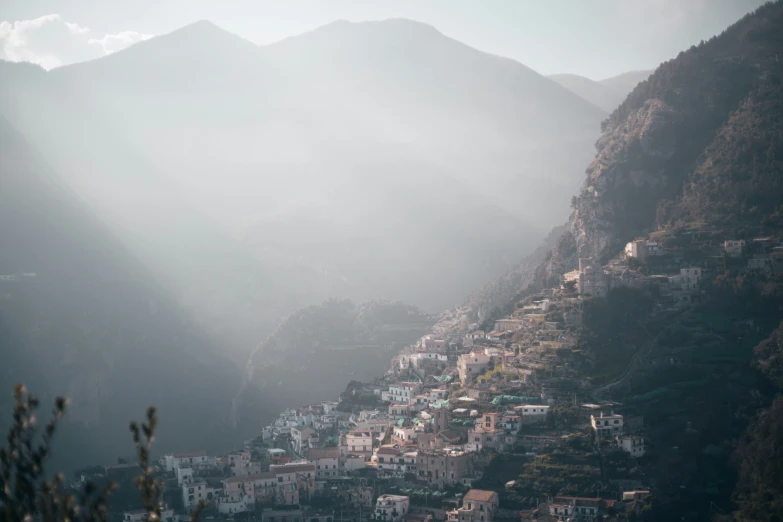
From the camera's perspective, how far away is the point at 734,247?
41.3 m

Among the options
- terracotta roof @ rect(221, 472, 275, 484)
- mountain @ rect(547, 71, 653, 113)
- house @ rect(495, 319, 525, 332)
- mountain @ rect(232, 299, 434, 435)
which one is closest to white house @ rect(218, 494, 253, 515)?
terracotta roof @ rect(221, 472, 275, 484)

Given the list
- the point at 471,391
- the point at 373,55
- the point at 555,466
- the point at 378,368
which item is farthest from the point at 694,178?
the point at 373,55

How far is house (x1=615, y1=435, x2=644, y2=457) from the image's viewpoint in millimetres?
32250

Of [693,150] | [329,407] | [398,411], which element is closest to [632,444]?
[398,411]

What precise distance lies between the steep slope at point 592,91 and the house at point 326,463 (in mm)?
128615

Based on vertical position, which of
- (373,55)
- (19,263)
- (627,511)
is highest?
(373,55)

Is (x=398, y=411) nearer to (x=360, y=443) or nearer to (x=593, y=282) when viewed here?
(x=360, y=443)

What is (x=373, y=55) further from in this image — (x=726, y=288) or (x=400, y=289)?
(x=726, y=288)

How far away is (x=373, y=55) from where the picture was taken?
163 metres

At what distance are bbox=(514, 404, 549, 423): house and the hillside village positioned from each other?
0.15 feet

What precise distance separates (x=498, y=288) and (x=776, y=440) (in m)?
36.7

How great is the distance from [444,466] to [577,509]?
6.11 metres

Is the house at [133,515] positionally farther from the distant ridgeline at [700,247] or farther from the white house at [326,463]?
the distant ridgeline at [700,247]

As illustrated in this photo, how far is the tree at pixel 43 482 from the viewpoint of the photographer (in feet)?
30.8
